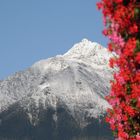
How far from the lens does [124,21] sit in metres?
22.5

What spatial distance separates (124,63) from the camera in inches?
899

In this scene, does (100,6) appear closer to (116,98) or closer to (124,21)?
(124,21)

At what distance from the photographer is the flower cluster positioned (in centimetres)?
2228

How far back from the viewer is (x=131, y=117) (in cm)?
2322

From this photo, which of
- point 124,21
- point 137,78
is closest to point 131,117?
point 137,78

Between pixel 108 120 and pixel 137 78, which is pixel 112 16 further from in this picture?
pixel 108 120

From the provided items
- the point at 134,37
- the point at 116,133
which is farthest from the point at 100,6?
the point at 116,133

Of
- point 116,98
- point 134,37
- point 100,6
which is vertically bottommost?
point 116,98

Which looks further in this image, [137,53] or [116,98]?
[116,98]

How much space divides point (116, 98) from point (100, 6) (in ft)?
12.6

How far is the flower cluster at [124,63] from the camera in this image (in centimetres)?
2228

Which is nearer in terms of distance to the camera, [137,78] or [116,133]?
[137,78]

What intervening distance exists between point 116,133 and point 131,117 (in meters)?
1.86

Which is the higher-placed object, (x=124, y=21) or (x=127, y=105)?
(x=124, y=21)
